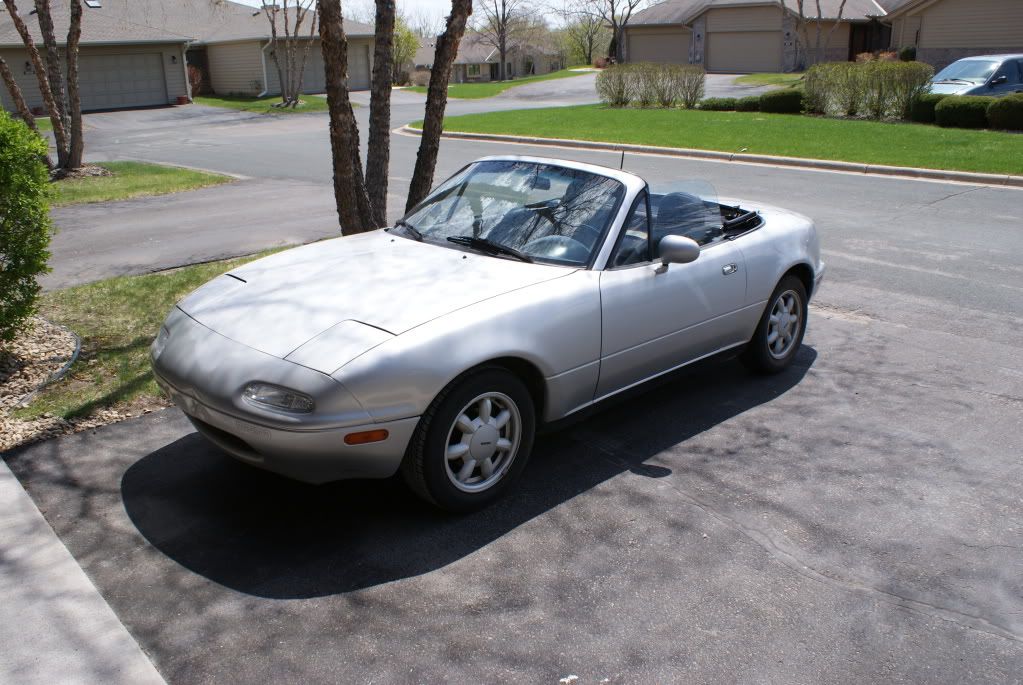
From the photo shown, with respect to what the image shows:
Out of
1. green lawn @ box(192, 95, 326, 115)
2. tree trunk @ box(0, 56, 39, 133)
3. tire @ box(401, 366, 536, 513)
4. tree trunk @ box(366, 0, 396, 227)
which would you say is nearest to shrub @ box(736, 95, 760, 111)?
tree trunk @ box(0, 56, 39, 133)

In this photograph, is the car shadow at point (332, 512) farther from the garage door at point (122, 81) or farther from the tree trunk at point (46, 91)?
the garage door at point (122, 81)

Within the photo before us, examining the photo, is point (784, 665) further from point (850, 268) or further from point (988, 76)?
point (988, 76)

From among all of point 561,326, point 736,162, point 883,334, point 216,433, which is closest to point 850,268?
point 883,334

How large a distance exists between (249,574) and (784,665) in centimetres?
215

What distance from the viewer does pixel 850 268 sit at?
888cm

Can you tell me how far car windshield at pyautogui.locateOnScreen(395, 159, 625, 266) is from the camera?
487cm

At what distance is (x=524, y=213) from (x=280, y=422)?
1993mm

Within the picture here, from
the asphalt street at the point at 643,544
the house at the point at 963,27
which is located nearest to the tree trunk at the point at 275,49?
the house at the point at 963,27

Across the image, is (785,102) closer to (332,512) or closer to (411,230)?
(411,230)

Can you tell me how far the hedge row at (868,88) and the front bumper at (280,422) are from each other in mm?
20789

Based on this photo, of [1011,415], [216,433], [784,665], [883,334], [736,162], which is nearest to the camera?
[784,665]

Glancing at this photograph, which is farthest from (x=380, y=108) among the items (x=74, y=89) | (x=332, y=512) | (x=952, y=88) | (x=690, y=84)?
(x=690, y=84)

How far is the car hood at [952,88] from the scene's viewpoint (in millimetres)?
21666

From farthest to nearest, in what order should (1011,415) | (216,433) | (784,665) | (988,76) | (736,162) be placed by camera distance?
(988,76)
(736,162)
(1011,415)
(216,433)
(784,665)
